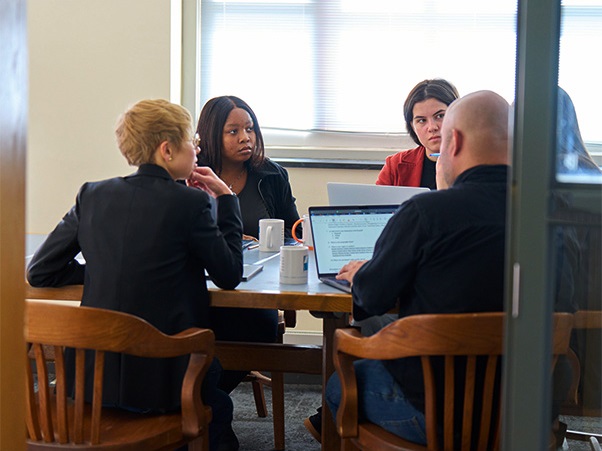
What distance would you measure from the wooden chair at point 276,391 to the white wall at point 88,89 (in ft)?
2.45

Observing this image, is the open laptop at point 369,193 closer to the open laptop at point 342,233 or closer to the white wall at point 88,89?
the open laptop at point 342,233

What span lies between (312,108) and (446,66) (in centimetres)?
69

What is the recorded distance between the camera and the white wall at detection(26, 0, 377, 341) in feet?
13.3

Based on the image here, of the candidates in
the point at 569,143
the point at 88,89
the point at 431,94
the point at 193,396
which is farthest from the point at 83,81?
the point at 569,143

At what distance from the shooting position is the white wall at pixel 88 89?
160 inches

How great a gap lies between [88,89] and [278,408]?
6.28ft

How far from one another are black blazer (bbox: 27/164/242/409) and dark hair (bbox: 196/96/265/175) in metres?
1.34

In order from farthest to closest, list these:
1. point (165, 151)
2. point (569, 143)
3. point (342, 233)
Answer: point (342, 233), point (165, 151), point (569, 143)

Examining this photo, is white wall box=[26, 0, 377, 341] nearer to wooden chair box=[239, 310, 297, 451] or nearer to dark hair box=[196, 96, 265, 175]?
dark hair box=[196, 96, 265, 175]

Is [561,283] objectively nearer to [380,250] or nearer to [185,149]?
[380,250]

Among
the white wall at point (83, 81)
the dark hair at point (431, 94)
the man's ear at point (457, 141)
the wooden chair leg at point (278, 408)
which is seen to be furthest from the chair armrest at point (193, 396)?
the white wall at point (83, 81)

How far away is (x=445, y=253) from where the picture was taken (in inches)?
73.4

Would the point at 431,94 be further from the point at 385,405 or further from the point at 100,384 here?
the point at 100,384

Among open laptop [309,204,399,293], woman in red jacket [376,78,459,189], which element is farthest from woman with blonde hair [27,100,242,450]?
woman in red jacket [376,78,459,189]
